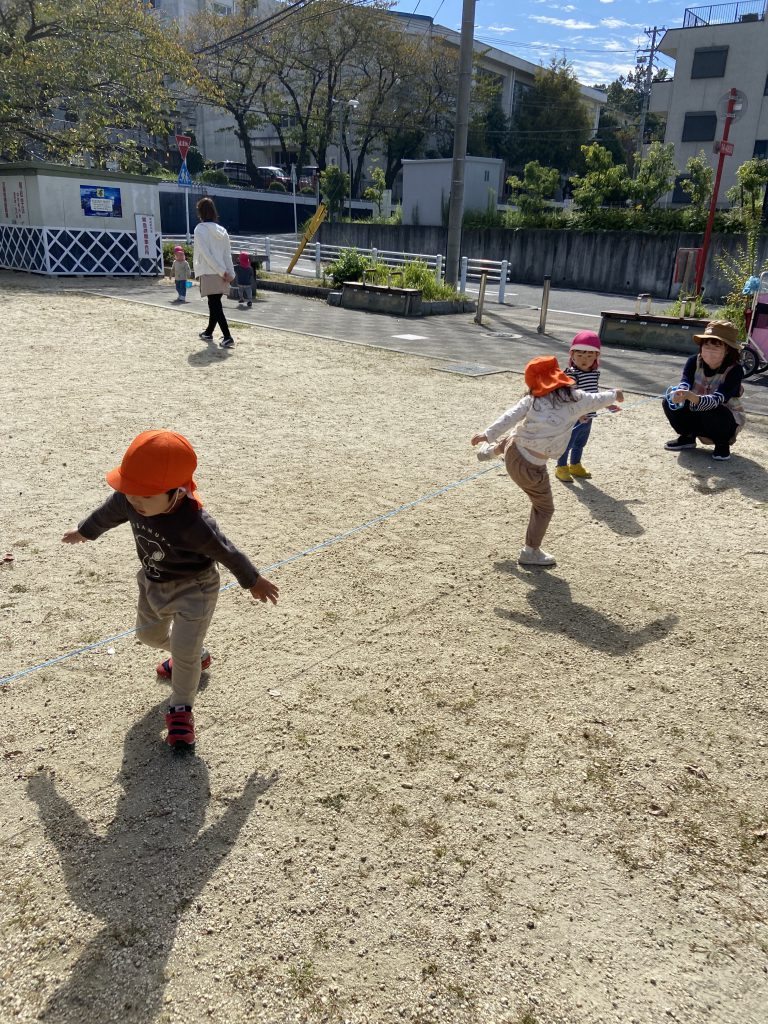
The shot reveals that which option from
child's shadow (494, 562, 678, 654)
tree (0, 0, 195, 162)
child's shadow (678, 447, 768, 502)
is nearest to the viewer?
child's shadow (494, 562, 678, 654)

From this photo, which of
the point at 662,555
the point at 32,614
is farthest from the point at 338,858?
the point at 662,555

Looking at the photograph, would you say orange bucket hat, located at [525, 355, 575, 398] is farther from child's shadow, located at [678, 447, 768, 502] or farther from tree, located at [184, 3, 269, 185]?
tree, located at [184, 3, 269, 185]

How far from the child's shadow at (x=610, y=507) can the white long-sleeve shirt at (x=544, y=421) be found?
1.21 m

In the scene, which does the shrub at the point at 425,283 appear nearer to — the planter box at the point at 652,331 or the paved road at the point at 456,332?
the paved road at the point at 456,332

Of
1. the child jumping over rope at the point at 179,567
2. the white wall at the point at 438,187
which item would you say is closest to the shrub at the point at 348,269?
the child jumping over rope at the point at 179,567

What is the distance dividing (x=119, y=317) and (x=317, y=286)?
7.34 metres

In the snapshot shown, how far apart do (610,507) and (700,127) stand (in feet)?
127

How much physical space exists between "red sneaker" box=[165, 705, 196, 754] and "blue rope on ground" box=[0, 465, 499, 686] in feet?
1.69

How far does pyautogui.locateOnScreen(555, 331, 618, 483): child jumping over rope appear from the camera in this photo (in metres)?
5.79

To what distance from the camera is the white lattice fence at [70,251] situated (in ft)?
62.5

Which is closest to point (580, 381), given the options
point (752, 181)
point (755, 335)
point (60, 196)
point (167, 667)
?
point (167, 667)

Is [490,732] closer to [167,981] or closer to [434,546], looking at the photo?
[167,981]

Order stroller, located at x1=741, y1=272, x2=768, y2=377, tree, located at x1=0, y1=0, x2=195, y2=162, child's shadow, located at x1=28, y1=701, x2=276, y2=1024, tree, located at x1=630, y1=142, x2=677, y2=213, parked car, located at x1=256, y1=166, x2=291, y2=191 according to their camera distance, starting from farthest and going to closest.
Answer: parked car, located at x1=256, y1=166, x2=291, y2=191
tree, located at x1=630, y1=142, x2=677, y2=213
tree, located at x1=0, y1=0, x2=195, y2=162
stroller, located at x1=741, y1=272, x2=768, y2=377
child's shadow, located at x1=28, y1=701, x2=276, y2=1024

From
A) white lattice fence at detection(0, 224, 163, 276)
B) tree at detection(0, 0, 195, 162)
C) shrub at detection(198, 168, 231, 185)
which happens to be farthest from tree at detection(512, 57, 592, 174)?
white lattice fence at detection(0, 224, 163, 276)
